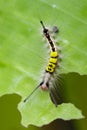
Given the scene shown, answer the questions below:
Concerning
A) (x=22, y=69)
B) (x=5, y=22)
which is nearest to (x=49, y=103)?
(x=22, y=69)

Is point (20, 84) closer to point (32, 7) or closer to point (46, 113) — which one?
point (46, 113)

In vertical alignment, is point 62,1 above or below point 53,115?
above

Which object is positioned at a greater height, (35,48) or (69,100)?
(35,48)

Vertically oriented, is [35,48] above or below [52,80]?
above

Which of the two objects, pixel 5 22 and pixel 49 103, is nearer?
pixel 49 103

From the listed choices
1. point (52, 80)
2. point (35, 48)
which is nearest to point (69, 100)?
point (52, 80)

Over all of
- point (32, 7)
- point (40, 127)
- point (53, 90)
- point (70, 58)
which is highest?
point (32, 7)

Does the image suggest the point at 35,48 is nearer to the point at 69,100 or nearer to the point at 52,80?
the point at 52,80
